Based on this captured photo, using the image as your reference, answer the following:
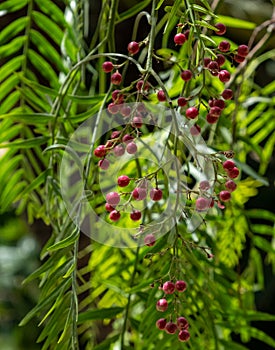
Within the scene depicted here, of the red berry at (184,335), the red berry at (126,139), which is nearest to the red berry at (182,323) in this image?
the red berry at (184,335)

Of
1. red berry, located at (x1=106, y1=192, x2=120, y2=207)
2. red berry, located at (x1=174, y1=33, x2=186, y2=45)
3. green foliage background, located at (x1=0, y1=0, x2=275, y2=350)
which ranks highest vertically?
red berry, located at (x1=174, y1=33, x2=186, y2=45)

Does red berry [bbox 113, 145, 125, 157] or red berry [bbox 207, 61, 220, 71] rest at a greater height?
red berry [bbox 207, 61, 220, 71]

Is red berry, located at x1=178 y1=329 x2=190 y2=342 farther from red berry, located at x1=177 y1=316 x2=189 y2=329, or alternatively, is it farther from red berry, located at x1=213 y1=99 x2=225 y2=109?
red berry, located at x1=213 y1=99 x2=225 y2=109

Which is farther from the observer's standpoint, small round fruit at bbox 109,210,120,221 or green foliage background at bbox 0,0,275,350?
green foliage background at bbox 0,0,275,350

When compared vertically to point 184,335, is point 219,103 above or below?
above

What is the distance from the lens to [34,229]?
133 cm

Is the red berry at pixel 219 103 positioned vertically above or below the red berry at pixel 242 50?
below

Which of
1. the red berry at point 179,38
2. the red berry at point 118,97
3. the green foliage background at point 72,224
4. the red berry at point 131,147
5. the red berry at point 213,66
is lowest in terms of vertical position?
the green foliage background at point 72,224

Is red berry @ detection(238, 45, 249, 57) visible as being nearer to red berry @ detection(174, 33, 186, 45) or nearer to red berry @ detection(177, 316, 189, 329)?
red berry @ detection(174, 33, 186, 45)

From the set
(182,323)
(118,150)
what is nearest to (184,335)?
(182,323)

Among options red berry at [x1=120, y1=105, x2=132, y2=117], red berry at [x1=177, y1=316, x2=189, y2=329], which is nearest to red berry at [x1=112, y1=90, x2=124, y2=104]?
red berry at [x1=120, y1=105, x2=132, y2=117]

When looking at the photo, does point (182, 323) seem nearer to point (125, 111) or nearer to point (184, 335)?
point (184, 335)

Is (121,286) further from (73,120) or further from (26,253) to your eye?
(26,253)

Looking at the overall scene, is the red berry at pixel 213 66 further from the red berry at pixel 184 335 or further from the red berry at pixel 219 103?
the red berry at pixel 184 335
